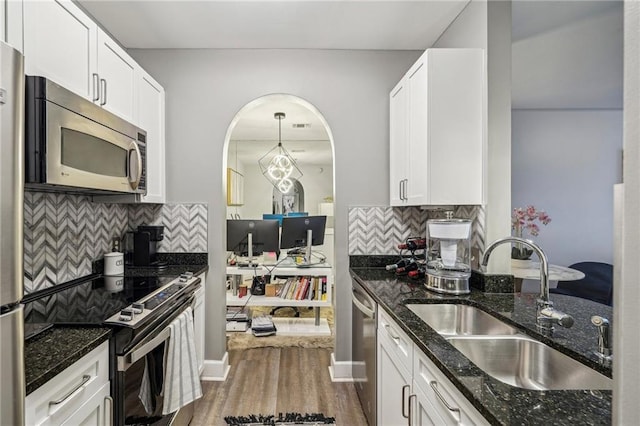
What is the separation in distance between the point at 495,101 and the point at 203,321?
2.50 m

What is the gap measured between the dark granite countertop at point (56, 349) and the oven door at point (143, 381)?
0.54 feet

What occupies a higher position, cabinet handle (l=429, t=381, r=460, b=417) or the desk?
the desk

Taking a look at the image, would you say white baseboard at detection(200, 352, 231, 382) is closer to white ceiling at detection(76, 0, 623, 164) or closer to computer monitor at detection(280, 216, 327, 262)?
computer monitor at detection(280, 216, 327, 262)

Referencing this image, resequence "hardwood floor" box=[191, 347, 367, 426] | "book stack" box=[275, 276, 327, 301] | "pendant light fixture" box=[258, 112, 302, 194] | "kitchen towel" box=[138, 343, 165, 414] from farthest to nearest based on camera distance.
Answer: "pendant light fixture" box=[258, 112, 302, 194] → "book stack" box=[275, 276, 327, 301] → "hardwood floor" box=[191, 347, 367, 426] → "kitchen towel" box=[138, 343, 165, 414]

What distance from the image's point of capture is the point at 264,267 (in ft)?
11.4

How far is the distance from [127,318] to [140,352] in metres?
0.17

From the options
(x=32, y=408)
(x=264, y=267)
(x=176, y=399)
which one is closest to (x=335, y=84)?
(x=264, y=267)

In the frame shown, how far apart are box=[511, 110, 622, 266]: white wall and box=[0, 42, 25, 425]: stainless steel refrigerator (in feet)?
16.2

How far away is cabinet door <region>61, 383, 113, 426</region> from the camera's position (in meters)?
1.15

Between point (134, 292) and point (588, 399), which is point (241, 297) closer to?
point (134, 292)

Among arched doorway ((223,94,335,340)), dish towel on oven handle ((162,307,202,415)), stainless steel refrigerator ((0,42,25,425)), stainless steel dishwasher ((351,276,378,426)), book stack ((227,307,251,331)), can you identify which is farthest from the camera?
arched doorway ((223,94,335,340))

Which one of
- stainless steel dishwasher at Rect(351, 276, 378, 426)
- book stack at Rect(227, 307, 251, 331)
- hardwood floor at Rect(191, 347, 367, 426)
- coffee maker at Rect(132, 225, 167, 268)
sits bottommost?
hardwood floor at Rect(191, 347, 367, 426)

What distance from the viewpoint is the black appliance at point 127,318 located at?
137 cm

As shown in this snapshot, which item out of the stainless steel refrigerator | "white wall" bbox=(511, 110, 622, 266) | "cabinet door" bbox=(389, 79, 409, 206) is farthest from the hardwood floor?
"white wall" bbox=(511, 110, 622, 266)
